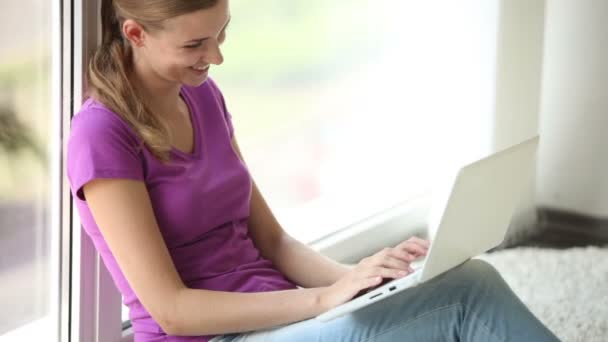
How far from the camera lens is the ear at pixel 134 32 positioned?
150cm

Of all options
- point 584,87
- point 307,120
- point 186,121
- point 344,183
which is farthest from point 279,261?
point 584,87

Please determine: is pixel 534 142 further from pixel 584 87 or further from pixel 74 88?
pixel 584 87

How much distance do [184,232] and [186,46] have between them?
0.30 m

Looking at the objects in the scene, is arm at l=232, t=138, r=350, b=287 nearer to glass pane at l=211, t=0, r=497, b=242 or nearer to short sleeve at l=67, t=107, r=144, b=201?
short sleeve at l=67, t=107, r=144, b=201

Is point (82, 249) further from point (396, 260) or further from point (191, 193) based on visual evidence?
point (396, 260)

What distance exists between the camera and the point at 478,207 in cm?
150

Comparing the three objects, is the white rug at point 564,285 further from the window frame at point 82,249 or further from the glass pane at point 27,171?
the glass pane at point 27,171

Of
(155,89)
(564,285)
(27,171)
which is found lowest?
(564,285)

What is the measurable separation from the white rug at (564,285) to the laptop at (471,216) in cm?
82

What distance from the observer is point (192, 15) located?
1.48 meters

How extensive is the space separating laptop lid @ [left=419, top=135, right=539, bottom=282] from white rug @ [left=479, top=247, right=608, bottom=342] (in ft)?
2.70

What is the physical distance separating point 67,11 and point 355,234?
4.36 ft

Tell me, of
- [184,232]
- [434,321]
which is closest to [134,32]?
[184,232]

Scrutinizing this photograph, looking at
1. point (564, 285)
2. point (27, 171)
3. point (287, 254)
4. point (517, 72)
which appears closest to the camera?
point (27, 171)
